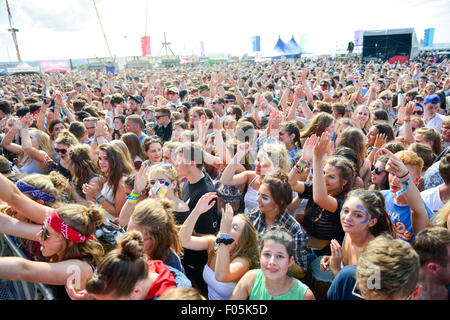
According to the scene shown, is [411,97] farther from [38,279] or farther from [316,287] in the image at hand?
[38,279]

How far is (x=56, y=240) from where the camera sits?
208 centimetres

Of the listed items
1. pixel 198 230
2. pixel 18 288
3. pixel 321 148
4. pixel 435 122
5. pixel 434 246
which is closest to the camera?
pixel 434 246

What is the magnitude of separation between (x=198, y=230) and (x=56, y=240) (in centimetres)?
128

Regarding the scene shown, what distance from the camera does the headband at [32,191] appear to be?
2553 mm

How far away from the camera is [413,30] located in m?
26.8

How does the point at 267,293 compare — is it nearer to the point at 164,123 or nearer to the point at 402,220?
the point at 402,220

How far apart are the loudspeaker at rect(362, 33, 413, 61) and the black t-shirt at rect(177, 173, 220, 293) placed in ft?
99.5

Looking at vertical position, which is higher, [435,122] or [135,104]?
[135,104]

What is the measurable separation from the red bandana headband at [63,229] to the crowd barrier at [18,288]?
332 mm

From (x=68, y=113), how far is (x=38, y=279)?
5610 mm

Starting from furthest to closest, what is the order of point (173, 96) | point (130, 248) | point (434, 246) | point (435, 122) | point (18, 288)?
point (173, 96), point (435, 122), point (18, 288), point (434, 246), point (130, 248)

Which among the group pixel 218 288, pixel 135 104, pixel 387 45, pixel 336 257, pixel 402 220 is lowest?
pixel 218 288

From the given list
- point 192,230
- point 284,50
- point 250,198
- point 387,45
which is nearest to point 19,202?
point 192,230

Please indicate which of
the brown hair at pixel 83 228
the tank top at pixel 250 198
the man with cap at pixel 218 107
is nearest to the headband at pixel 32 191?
the brown hair at pixel 83 228
